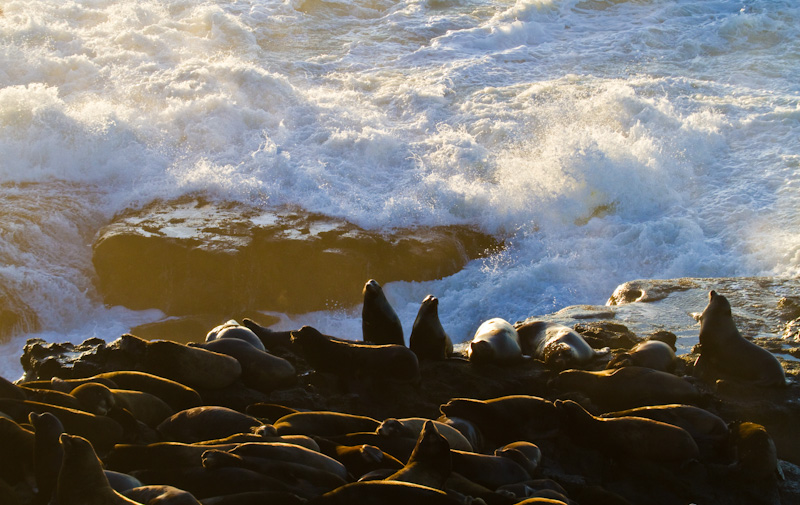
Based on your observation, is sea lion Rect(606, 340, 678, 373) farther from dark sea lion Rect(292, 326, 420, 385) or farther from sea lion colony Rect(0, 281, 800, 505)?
dark sea lion Rect(292, 326, 420, 385)

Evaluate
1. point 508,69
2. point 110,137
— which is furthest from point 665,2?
point 110,137

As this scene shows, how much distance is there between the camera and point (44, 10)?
21875mm

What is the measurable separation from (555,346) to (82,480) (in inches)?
144

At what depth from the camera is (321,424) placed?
4.08m

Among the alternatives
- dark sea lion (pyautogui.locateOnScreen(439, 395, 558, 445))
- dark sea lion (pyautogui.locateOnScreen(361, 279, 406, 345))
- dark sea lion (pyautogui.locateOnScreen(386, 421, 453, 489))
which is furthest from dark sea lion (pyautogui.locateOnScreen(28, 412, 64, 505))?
dark sea lion (pyautogui.locateOnScreen(361, 279, 406, 345))

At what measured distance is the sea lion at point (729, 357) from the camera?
5172 millimetres

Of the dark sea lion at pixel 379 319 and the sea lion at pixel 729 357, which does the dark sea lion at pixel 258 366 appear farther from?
the sea lion at pixel 729 357

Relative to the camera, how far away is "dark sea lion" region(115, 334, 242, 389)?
4.81 metres

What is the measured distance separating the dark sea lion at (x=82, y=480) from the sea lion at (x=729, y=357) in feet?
13.5

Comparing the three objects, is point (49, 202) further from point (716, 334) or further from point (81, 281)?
point (716, 334)

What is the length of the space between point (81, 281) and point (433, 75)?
10.9 meters

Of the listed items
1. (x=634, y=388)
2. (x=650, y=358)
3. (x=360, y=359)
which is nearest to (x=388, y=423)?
(x=360, y=359)

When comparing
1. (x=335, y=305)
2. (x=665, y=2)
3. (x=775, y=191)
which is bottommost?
(x=335, y=305)

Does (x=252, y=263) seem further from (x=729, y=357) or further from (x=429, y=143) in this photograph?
(x=729, y=357)
